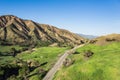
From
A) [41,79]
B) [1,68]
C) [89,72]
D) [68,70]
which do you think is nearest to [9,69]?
[1,68]

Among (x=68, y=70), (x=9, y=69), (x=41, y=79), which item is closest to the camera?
(x=68, y=70)

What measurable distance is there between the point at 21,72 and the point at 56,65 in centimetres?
2996

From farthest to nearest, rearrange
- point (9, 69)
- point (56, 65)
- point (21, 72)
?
point (9, 69), point (56, 65), point (21, 72)

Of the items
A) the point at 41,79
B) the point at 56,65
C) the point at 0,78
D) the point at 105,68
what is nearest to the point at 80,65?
the point at 105,68

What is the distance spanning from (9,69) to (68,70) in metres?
75.7

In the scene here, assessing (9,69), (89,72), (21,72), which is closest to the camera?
(89,72)

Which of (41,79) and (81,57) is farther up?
(81,57)

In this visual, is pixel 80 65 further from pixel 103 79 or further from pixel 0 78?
pixel 0 78

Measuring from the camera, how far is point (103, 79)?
382 ft

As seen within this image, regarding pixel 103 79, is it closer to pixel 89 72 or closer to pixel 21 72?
pixel 89 72

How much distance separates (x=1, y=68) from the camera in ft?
606

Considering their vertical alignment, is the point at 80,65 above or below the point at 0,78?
above

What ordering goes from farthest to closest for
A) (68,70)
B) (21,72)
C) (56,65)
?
(56,65)
(21,72)
(68,70)

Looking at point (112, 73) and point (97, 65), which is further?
point (97, 65)
